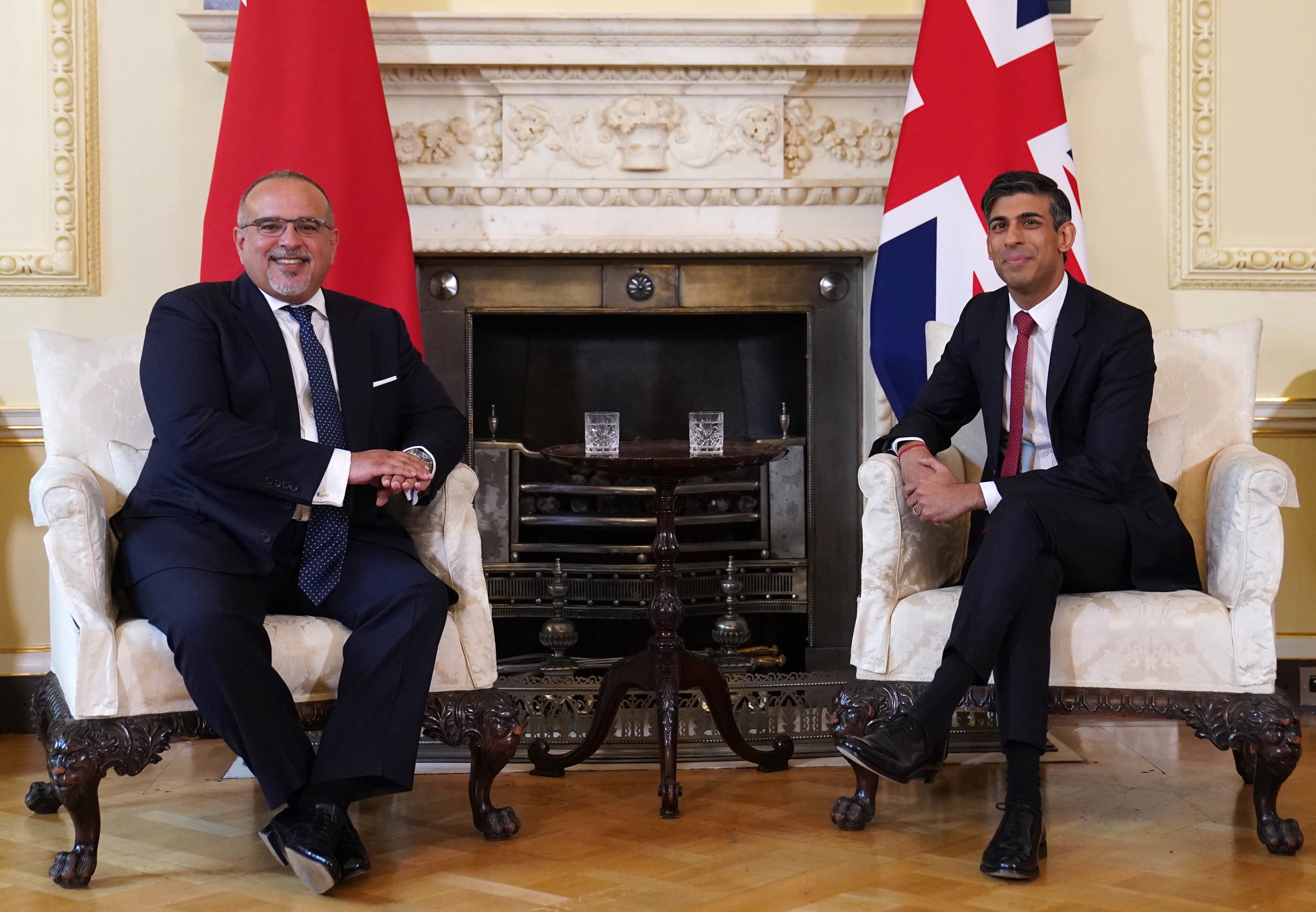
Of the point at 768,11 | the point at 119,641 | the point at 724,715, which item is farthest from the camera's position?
the point at 768,11

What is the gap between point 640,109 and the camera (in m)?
3.55

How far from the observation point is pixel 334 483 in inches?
92.9

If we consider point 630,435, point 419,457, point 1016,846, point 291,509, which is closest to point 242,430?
point 291,509

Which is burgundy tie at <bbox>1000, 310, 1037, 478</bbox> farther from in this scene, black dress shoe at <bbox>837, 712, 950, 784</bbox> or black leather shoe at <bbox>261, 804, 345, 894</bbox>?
black leather shoe at <bbox>261, 804, 345, 894</bbox>

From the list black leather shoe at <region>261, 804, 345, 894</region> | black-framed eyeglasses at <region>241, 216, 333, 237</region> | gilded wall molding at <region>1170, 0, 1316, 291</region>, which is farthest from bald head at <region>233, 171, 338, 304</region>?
gilded wall molding at <region>1170, 0, 1316, 291</region>

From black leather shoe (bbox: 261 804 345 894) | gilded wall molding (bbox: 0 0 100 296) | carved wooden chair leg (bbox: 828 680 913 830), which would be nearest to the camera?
black leather shoe (bbox: 261 804 345 894)

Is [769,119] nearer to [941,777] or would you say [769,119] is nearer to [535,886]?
[941,777]

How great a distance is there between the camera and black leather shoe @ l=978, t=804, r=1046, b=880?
220 centimetres

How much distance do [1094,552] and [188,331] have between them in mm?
1765

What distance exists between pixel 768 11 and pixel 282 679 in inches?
96.9

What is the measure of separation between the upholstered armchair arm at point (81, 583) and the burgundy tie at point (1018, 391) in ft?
5.72

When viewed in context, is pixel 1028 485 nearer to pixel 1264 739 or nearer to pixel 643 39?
pixel 1264 739

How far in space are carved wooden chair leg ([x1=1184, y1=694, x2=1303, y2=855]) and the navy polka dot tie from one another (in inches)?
63.7

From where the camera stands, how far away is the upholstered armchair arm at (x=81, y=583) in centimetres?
218
